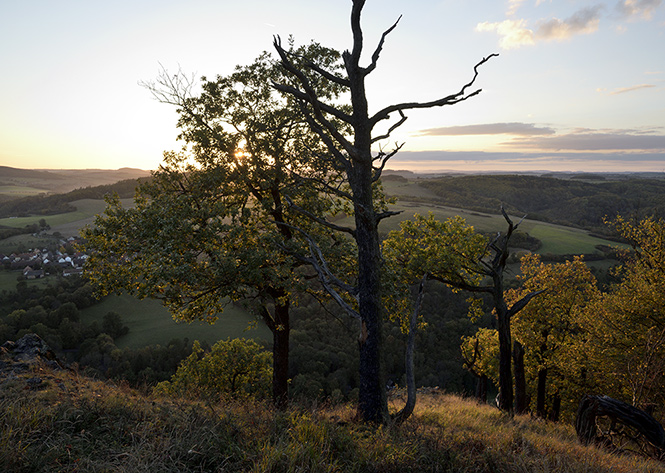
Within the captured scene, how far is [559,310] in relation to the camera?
27.3 meters

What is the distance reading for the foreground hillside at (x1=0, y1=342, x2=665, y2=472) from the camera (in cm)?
484

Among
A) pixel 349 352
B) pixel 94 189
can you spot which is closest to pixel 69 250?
pixel 94 189

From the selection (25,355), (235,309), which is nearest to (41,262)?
(235,309)

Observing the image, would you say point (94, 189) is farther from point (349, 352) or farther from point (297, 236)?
point (297, 236)

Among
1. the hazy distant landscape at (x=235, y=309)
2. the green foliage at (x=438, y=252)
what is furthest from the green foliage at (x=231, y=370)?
the green foliage at (x=438, y=252)

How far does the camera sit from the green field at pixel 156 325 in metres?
77.8

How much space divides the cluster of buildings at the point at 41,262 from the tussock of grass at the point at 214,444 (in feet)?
380

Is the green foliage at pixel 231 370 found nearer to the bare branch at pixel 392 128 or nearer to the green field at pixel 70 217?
the bare branch at pixel 392 128

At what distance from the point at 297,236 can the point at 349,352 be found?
68009 millimetres

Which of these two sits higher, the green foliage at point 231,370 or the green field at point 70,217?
the green field at point 70,217

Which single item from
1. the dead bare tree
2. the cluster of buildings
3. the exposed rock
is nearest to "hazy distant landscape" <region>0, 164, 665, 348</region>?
the cluster of buildings

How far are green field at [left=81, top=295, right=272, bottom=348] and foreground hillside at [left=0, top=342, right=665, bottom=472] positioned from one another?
70795 millimetres

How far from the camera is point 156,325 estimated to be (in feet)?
272

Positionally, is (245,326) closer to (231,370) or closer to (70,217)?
(231,370)
